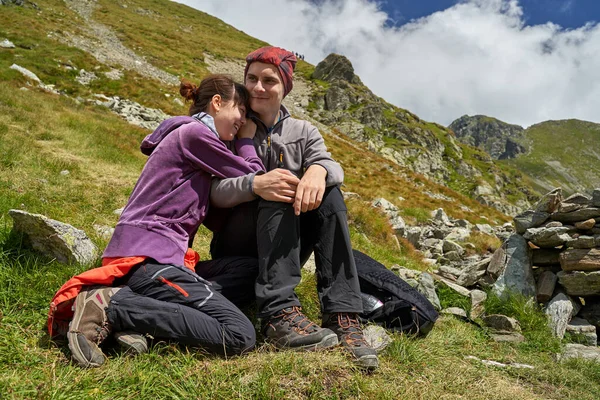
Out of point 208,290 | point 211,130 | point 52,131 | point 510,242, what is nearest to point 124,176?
point 52,131

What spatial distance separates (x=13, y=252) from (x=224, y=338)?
2326 millimetres

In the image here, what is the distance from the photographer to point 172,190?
120 inches

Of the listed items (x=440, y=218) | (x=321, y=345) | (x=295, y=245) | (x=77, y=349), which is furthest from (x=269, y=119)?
(x=440, y=218)

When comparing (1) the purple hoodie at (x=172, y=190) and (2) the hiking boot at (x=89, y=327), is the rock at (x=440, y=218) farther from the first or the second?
(2) the hiking boot at (x=89, y=327)

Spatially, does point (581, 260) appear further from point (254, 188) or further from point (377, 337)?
point (254, 188)

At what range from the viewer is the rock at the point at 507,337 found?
483 centimetres

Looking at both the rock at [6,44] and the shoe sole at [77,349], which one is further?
the rock at [6,44]

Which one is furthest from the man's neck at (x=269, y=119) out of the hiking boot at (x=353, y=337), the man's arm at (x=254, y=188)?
the hiking boot at (x=353, y=337)

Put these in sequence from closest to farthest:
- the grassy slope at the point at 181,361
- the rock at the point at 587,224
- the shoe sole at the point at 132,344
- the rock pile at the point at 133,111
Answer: the grassy slope at the point at 181,361, the shoe sole at the point at 132,344, the rock at the point at 587,224, the rock pile at the point at 133,111

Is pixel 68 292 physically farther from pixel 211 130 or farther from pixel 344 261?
pixel 344 261

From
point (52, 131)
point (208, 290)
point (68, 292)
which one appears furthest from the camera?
point (52, 131)

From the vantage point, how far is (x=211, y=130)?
3.31 meters

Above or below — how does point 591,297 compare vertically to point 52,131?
above

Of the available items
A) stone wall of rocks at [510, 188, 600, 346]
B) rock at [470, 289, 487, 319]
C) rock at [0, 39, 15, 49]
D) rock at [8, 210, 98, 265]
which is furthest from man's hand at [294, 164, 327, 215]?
rock at [0, 39, 15, 49]
